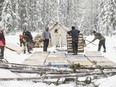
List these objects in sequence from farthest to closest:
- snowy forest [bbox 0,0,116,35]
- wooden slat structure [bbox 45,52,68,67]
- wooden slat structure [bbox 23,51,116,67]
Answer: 1. snowy forest [bbox 0,0,116,35]
2. wooden slat structure [bbox 23,51,116,67]
3. wooden slat structure [bbox 45,52,68,67]

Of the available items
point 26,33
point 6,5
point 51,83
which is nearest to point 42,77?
point 51,83

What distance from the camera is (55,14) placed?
73688mm

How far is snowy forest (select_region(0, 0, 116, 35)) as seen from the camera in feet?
171

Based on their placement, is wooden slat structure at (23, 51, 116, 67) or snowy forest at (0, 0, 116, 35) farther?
snowy forest at (0, 0, 116, 35)

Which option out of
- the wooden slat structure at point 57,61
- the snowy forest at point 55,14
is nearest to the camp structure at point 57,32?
the snowy forest at point 55,14

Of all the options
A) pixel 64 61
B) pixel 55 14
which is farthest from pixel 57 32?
pixel 55 14

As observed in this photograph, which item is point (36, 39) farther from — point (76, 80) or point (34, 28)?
point (34, 28)

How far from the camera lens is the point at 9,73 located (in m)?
11.8

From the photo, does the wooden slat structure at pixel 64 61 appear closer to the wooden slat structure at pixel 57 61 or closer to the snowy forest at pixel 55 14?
the wooden slat structure at pixel 57 61

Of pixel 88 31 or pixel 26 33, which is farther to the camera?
pixel 88 31

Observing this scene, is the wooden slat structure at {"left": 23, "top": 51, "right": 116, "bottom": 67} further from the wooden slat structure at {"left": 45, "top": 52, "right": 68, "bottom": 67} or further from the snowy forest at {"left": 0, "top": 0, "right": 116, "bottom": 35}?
the snowy forest at {"left": 0, "top": 0, "right": 116, "bottom": 35}

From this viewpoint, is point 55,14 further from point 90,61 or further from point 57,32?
point 90,61

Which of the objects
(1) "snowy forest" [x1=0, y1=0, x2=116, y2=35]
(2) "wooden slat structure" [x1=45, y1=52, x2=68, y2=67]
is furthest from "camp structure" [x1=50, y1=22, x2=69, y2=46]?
(2) "wooden slat structure" [x1=45, y1=52, x2=68, y2=67]

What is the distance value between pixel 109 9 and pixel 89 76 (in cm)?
4868
